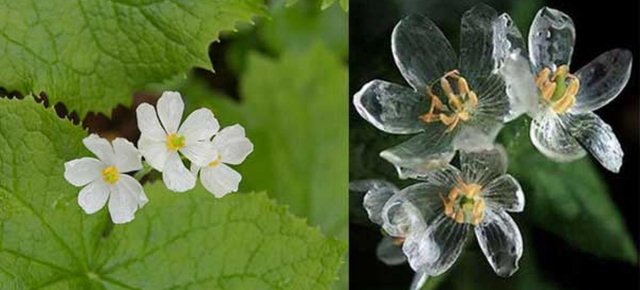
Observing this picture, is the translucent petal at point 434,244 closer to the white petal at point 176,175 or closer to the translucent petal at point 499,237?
→ the translucent petal at point 499,237

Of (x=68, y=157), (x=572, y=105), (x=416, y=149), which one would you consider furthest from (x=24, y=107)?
(x=572, y=105)

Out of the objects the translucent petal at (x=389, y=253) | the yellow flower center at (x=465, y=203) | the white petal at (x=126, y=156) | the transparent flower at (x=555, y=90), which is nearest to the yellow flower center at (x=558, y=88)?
the transparent flower at (x=555, y=90)

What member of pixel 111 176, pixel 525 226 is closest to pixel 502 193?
pixel 111 176

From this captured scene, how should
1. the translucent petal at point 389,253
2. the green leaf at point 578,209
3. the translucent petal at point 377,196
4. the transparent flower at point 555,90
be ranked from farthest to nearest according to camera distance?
the green leaf at point 578,209
the translucent petal at point 389,253
the translucent petal at point 377,196
the transparent flower at point 555,90

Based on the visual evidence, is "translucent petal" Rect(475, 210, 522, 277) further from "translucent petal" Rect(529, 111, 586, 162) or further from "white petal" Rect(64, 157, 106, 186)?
"white petal" Rect(64, 157, 106, 186)

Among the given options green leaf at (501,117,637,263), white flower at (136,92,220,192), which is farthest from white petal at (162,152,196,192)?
green leaf at (501,117,637,263)

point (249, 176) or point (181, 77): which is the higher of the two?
point (181, 77)

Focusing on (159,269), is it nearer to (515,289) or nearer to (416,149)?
(416,149)

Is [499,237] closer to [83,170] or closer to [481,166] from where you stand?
[481,166]
